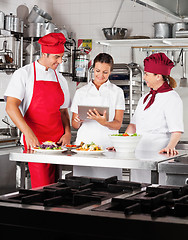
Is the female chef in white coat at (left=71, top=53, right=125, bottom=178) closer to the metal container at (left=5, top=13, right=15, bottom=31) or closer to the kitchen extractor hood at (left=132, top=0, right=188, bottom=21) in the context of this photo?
the kitchen extractor hood at (left=132, top=0, right=188, bottom=21)

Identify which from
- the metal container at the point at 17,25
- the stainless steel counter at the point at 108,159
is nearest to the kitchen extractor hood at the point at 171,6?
the stainless steel counter at the point at 108,159

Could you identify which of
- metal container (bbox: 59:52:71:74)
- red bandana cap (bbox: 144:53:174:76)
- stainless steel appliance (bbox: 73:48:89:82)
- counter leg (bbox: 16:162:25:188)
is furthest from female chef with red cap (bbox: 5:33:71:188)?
stainless steel appliance (bbox: 73:48:89:82)

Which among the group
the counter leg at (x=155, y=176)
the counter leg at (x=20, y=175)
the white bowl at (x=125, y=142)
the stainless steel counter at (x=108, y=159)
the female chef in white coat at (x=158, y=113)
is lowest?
the counter leg at (x=20, y=175)

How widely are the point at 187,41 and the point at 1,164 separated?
308cm

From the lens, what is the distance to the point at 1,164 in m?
4.02

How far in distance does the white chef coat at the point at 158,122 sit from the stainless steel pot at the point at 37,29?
254 centimetres

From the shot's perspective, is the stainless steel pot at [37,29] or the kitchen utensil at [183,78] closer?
the stainless steel pot at [37,29]

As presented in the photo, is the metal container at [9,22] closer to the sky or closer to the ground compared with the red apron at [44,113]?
closer to the sky

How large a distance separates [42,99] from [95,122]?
0.49 m

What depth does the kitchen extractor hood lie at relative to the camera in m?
3.23

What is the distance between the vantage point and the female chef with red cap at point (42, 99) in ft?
10.9

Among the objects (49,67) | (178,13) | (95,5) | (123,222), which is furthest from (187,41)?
(123,222)

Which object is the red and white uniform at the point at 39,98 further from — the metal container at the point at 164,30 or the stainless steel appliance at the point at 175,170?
the metal container at the point at 164,30

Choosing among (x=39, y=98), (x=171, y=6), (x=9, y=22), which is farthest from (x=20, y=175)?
(x=9, y=22)
